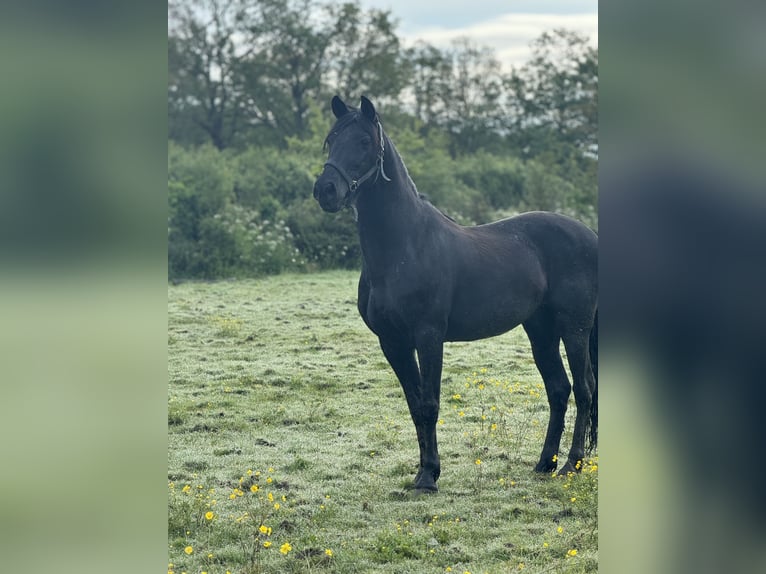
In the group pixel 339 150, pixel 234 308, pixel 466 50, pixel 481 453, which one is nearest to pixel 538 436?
pixel 481 453

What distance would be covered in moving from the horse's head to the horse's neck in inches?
3.5

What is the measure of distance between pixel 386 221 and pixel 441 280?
506mm

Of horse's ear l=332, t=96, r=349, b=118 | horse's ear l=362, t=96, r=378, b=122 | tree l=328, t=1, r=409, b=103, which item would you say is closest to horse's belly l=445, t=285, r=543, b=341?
horse's ear l=362, t=96, r=378, b=122

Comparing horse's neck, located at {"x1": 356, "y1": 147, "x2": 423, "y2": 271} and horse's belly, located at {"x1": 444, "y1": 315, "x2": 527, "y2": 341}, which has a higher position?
horse's neck, located at {"x1": 356, "y1": 147, "x2": 423, "y2": 271}

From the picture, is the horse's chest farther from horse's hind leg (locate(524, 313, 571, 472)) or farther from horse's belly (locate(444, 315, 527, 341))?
horse's hind leg (locate(524, 313, 571, 472))

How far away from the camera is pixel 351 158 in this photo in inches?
205

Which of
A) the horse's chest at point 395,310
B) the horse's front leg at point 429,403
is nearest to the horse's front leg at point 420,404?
the horse's front leg at point 429,403

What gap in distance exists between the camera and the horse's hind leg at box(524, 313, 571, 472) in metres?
6.04

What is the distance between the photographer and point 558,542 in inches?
181

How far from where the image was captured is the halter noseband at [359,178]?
203 inches

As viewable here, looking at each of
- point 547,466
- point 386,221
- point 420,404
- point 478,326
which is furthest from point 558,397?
point 386,221

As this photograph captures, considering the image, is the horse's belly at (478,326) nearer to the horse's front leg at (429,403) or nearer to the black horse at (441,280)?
the black horse at (441,280)
